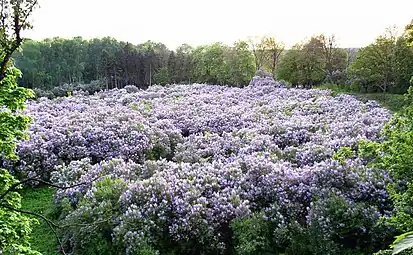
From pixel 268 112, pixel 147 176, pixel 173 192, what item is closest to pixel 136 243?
pixel 173 192

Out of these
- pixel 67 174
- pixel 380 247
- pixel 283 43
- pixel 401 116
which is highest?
pixel 283 43

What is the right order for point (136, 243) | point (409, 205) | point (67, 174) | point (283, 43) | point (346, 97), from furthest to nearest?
point (283, 43)
point (346, 97)
point (67, 174)
point (136, 243)
point (409, 205)

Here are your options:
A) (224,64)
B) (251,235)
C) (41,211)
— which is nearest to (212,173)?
Result: (251,235)

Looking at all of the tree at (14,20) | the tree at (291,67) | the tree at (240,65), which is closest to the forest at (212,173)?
the tree at (14,20)

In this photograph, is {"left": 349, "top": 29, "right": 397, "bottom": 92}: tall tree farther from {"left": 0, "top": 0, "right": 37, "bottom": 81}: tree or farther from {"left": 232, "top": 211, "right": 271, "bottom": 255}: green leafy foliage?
{"left": 0, "top": 0, "right": 37, "bottom": 81}: tree

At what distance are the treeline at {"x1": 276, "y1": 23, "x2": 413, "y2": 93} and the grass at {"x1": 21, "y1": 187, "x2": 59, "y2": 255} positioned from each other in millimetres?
17926

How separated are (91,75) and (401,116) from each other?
57.8m

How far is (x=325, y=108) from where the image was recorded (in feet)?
77.7

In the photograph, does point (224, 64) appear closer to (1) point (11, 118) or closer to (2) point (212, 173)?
(2) point (212, 173)

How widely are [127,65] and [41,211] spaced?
4199cm

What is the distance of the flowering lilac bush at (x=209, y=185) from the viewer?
10.1 metres

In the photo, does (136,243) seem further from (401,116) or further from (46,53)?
(46,53)

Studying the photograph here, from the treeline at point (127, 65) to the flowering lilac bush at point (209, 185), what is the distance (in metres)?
27.8

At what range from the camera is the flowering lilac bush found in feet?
33.2
